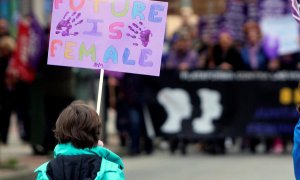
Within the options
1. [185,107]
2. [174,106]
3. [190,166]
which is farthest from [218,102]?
[190,166]

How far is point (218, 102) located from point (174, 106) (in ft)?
2.28

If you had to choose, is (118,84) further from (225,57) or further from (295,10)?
(295,10)

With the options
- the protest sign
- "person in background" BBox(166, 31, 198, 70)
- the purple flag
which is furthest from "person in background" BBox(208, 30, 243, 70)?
the protest sign

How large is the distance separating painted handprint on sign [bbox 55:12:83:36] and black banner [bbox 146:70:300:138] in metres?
9.58

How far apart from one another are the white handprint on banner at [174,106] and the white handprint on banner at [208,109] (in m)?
0.20

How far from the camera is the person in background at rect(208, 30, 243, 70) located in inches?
607

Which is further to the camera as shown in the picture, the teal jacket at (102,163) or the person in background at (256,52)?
the person in background at (256,52)

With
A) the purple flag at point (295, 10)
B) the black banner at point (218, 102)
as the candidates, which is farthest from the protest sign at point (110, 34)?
the black banner at point (218, 102)

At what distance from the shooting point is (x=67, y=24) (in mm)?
5672

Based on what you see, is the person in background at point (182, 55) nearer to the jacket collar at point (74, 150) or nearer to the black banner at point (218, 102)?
the black banner at point (218, 102)

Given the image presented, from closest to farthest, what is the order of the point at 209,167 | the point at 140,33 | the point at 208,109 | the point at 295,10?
the point at 140,33
the point at 295,10
the point at 209,167
the point at 208,109

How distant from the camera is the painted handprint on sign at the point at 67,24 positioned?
567 centimetres

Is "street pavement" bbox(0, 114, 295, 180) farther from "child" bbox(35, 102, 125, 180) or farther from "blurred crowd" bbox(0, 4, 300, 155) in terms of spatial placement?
"child" bbox(35, 102, 125, 180)

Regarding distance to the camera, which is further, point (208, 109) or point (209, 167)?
point (208, 109)
